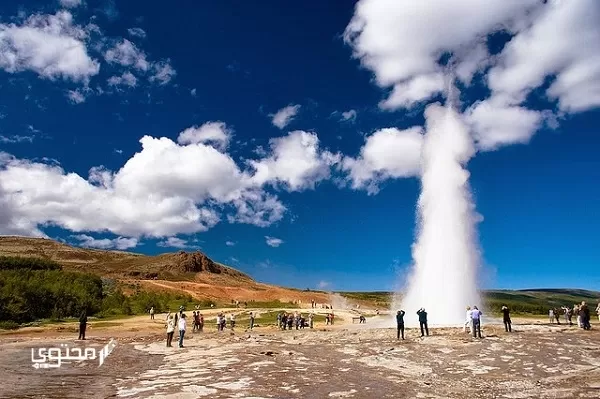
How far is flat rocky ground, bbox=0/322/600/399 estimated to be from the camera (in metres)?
14.2

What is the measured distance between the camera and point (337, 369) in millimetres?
18672

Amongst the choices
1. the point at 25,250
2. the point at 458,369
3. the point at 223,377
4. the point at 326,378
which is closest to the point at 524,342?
the point at 458,369

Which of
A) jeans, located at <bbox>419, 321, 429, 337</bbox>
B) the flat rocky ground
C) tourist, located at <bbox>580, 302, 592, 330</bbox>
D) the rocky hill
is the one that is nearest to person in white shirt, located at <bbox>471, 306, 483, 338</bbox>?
the flat rocky ground

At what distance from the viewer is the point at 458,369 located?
18531mm

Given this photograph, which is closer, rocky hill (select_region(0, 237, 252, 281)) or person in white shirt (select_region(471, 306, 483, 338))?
person in white shirt (select_region(471, 306, 483, 338))

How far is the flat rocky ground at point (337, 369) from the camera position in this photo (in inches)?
559

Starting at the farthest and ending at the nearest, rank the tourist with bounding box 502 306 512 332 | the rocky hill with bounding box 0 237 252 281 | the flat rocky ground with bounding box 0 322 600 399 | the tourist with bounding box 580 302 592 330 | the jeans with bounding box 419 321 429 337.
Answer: the rocky hill with bounding box 0 237 252 281 < the tourist with bounding box 580 302 592 330 < the tourist with bounding box 502 306 512 332 < the jeans with bounding box 419 321 429 337 < the flat rocky ground with bounding box 0 322 600 399

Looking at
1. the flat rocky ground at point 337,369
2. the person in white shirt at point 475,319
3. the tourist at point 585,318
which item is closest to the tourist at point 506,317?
the flat rocky ground at point 337,369

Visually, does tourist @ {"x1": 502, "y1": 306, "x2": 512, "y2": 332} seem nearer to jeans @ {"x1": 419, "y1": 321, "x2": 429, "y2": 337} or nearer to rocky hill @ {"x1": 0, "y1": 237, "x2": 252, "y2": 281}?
jeans @ {"x1": 419, "y1": 321, "x2": 429, "y2": 337}

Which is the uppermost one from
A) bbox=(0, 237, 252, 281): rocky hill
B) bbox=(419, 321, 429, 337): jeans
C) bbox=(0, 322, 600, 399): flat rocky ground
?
bbox=(0, 237, 252, 281): rocky hill

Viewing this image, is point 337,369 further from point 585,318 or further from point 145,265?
point 145,265

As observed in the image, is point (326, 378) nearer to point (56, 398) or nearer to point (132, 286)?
point (56, 398)

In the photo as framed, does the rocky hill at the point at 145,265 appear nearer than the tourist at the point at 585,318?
No

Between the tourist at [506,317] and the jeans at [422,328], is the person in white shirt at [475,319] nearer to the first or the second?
the jeans at [422,328]
